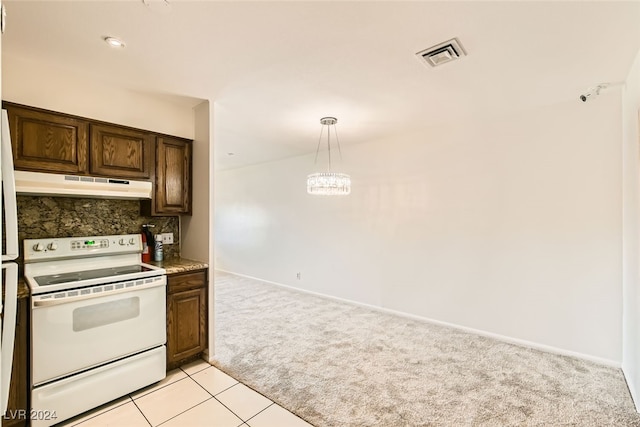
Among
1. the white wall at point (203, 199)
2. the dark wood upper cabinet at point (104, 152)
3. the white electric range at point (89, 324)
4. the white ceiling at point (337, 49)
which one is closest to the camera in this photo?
the white ceiling at point (337, 49)

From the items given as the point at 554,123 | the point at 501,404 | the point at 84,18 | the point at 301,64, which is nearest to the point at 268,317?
the point at 501,404

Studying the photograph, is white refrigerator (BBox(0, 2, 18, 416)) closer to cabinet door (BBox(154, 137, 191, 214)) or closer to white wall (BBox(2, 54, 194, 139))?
white wall (BBox(2, 54, 194, 139))

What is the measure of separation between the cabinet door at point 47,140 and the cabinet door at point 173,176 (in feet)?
1.93

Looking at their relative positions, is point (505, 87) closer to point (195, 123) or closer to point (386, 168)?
point (386, 168)

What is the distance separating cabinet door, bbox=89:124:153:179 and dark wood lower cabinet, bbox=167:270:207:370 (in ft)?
3.33

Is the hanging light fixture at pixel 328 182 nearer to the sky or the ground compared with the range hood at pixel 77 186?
nearer to the sky

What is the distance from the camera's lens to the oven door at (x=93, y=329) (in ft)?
6.64

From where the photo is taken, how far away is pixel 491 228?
3.52 meters

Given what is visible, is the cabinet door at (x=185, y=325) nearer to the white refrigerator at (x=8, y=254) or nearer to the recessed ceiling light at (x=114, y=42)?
the white refrigerator at (x=8, y=254)

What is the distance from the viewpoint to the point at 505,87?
272 cm

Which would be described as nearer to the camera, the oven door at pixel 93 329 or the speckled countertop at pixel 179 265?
the oven door at pixel 93 329

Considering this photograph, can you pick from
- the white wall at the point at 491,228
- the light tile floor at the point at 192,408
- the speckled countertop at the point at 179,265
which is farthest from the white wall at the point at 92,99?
the white wall at the point at 491,228

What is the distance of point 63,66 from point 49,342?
2.02 meters

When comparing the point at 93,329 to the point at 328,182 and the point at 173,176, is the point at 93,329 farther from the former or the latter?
the point at 328,182
